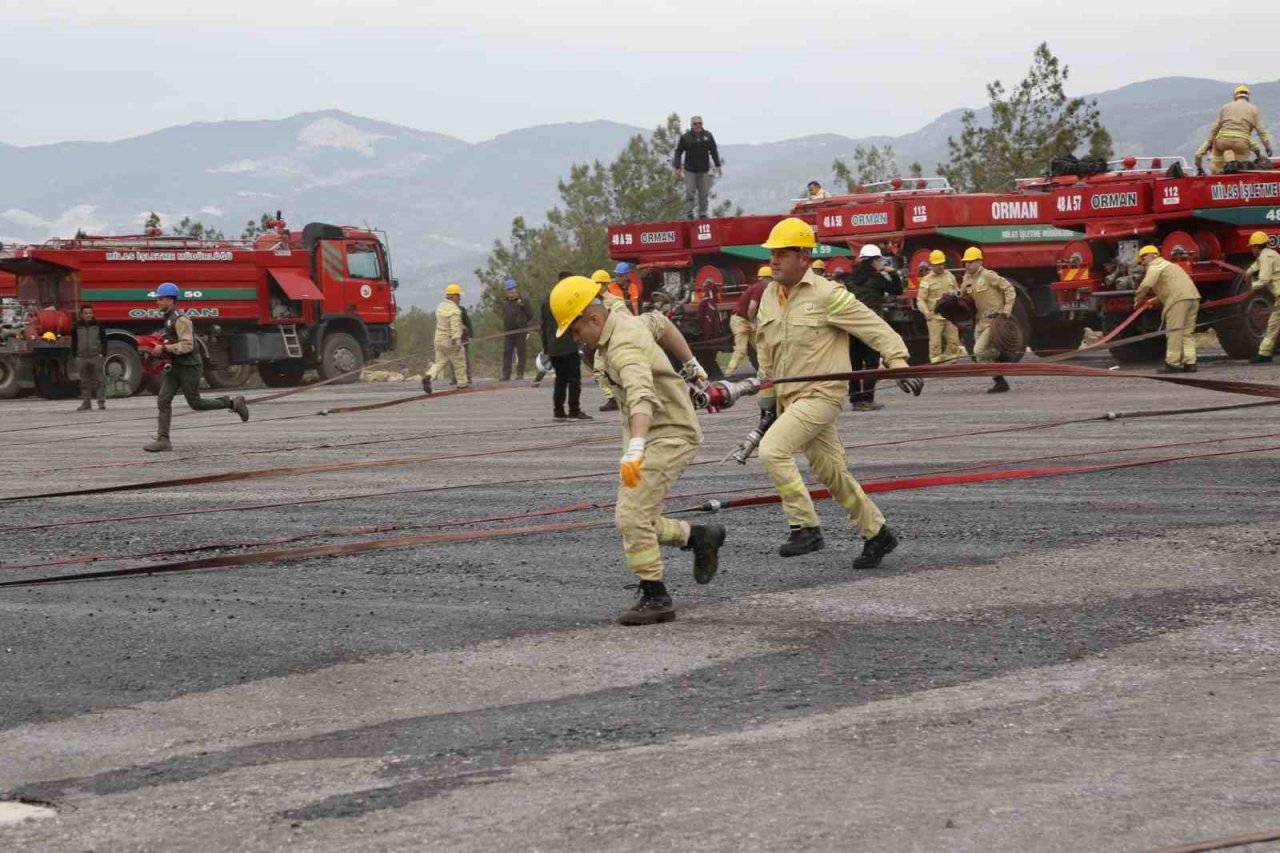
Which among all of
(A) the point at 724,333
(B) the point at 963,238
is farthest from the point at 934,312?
(A) the point at 724,333

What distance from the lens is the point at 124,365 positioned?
112 feet

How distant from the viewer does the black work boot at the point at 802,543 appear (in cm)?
944

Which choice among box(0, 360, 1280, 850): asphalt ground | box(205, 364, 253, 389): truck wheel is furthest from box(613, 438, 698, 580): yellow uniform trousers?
box(205, 364, 253, 389): truck wheel

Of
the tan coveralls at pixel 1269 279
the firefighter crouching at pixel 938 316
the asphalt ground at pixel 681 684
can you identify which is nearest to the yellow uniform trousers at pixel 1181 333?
the tan coveralls at pixel 1269 279

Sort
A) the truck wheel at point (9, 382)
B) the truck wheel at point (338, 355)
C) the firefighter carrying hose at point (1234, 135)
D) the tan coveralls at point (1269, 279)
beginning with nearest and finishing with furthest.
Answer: the tan coveralls at point (1269, 279), the firefighter carrying hose at point (1234, 135), the truck wheel at point (9, 382), the truck wheel at point (338, 355)

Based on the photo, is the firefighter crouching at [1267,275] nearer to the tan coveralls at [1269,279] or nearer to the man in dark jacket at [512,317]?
the tan coveralls at [1269,279]

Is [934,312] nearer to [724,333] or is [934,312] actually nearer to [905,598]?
[724,333]

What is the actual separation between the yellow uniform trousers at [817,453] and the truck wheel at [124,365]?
2668cm

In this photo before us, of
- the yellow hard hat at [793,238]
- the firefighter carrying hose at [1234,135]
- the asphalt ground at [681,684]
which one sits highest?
the firefighter carrying hose at [1234,135]

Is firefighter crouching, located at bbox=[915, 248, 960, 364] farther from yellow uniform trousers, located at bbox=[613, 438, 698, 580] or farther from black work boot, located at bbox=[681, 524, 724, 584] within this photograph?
yellow uniform trousers, located at bbox=[613, 438, 698, 580]

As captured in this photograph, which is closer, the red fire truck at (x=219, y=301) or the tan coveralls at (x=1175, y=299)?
the tan coveralls at (x=1175, y=299)

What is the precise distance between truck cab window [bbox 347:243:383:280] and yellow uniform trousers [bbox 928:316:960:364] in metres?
17.3

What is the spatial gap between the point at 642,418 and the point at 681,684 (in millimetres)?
1432

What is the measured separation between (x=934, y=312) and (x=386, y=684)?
713 inches
